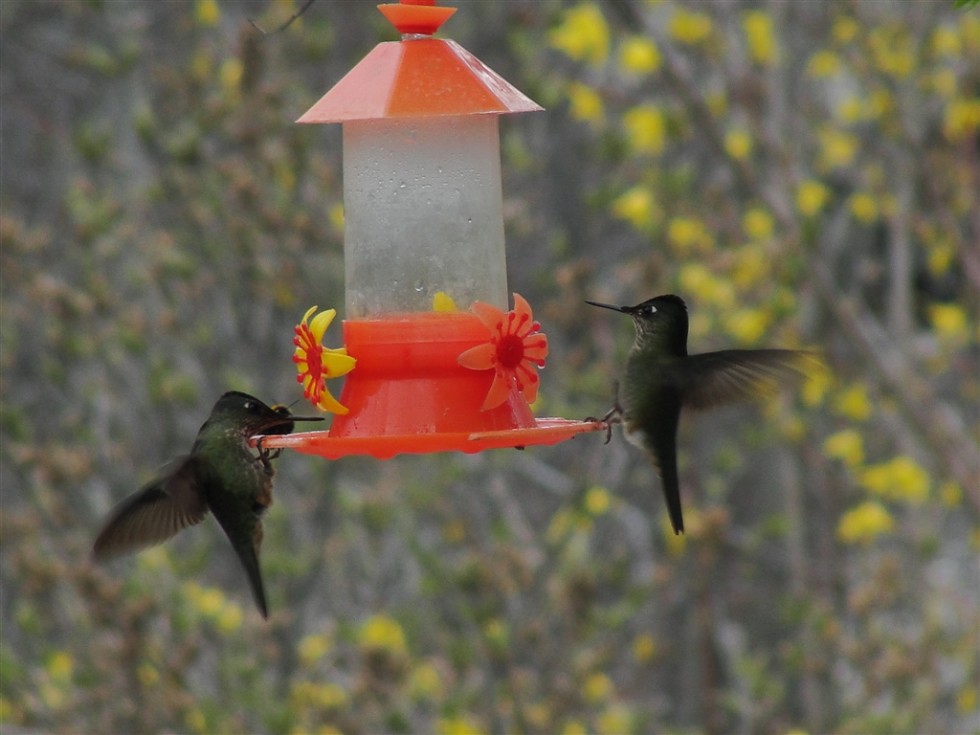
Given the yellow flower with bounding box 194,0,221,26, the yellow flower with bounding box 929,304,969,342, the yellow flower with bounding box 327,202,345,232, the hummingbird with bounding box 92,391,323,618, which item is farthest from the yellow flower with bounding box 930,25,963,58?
the hummingbird with bounding box 92,391,323,618

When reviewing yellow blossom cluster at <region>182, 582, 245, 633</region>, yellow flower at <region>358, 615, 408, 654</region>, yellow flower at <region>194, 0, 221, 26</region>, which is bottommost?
yellow flower at <region>358, 615, 408, 654</region>

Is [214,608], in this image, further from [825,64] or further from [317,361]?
[825,64]

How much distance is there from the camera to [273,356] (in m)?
7.36

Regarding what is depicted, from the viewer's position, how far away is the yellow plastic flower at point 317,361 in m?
3.42

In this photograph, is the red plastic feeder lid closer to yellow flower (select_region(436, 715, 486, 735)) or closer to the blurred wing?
the blurred wing

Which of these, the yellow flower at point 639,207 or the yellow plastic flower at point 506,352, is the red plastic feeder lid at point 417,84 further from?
the yellow flower at point 639,207

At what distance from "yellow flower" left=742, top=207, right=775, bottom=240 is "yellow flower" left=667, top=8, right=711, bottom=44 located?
87 cm

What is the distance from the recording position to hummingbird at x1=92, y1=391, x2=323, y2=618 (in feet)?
11.7

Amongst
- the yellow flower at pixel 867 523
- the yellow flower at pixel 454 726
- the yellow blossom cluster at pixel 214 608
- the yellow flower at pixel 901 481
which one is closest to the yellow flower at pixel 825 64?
the yellow flower at pixel 901 481

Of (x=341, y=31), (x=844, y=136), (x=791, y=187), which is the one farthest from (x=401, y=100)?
(x=341, y=31)

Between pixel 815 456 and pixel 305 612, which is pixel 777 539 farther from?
pixel 305 612

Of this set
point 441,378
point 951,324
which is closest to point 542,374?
point 951,324

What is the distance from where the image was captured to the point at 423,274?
Result: 370cm

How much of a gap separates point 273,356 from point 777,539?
379cm
